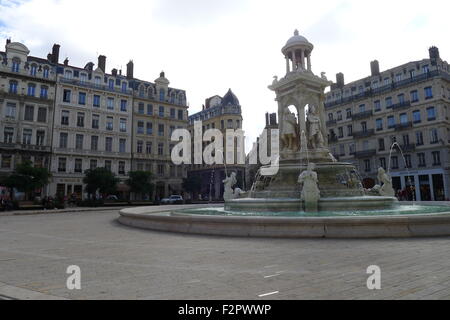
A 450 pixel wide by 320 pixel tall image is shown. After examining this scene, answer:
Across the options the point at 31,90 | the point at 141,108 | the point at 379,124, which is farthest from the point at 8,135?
the point at 379,124

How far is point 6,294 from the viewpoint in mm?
3924

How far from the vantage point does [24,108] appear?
44.0m

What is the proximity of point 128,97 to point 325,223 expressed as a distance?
2019 inches

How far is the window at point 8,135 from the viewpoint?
41.9 metres

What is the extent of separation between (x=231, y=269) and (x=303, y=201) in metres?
7.84

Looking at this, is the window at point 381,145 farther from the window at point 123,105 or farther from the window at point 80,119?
the window at point 80,119

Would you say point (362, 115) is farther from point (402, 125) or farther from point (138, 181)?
point (138, 181)

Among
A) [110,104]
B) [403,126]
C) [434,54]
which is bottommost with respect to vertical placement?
[403,126]

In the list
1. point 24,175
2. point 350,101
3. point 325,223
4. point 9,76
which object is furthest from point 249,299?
point 350,101

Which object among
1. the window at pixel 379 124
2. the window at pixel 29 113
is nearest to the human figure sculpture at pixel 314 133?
the window at pixel 379 124

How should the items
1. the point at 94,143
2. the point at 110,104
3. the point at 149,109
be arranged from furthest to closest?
the point at 149,109
the point at 110,104
the point at 94,143

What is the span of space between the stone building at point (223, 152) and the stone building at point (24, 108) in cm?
2913

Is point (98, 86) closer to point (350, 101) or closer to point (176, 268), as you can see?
point (350, 101)

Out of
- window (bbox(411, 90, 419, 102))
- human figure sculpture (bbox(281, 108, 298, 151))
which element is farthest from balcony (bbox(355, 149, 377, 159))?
human figure sculpture (bbox(281, 108, 298, 151))
